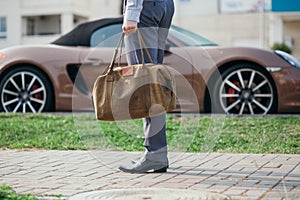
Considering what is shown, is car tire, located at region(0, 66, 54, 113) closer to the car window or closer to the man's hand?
the car window

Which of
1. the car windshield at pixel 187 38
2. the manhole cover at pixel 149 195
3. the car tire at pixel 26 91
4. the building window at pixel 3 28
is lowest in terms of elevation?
the manhole cover at pixel 149 195

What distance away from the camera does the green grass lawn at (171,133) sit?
719 centimetres

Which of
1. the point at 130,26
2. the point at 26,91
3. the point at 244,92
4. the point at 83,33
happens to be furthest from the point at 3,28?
the point at 130,26

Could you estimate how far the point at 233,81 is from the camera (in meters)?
9.66

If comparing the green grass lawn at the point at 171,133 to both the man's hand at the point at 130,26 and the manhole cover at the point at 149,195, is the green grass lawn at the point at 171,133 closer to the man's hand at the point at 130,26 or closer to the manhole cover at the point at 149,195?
the man's hand at the point at 130,26

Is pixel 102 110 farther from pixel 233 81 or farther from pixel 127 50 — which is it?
pixel 233 81

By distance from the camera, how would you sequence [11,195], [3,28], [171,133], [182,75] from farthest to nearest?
[3,28] → [182,75] → [171,133] → [11,195]

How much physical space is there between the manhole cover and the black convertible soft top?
19.5 ft

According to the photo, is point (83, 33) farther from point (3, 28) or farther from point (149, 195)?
point (3, 28)

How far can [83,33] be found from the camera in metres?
10.5

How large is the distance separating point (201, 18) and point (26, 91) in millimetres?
27835

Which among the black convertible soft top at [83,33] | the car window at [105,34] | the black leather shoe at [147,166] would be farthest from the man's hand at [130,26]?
the black convertible soft top at [83,33]

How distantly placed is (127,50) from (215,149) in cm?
193

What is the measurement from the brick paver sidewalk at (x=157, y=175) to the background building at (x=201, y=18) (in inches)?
913
